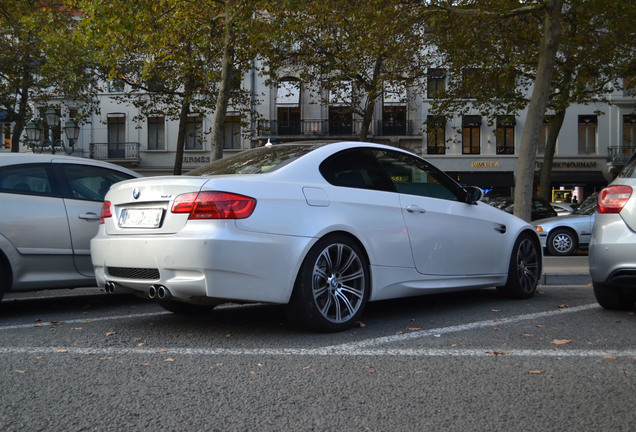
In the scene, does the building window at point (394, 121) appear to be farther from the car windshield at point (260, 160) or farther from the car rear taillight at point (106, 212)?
the car rear taillight at point (106, 212)

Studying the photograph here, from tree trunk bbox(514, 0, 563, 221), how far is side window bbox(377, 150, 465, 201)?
7.25 meters

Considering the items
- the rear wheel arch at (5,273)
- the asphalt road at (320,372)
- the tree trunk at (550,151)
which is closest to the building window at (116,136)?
the tree trunk at (550,151)

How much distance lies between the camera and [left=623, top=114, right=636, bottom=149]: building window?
42206 mm

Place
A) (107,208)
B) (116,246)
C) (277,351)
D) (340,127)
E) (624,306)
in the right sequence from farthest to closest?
1. (340,127)
2. (624,306)
3. (107,208)
4. (116,246)
5. (277,351)

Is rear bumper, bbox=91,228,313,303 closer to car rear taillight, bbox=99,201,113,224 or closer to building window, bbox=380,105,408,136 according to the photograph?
car rear taillight, bbox=99,201,113,224

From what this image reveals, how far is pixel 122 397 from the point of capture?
3.26 m

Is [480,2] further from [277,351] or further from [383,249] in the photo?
[277,351]

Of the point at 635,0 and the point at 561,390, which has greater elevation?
the point at 635,0

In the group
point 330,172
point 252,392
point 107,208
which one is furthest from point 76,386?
point 330,172

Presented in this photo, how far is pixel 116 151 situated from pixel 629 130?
108 feet

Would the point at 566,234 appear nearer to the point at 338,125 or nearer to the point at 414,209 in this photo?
the point at 414,209

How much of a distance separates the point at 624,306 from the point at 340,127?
36.7 meters

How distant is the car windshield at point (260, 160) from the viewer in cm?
516

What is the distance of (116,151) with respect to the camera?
4350cm
